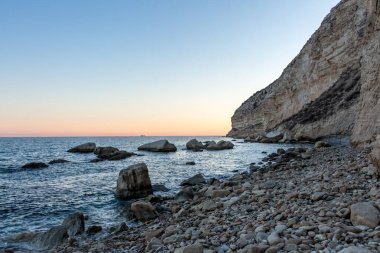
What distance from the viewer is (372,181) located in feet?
25.9

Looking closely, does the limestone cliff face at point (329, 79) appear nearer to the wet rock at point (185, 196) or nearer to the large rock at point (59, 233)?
the wet rock at point (185, 196)

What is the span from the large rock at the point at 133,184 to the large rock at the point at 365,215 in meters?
12.7

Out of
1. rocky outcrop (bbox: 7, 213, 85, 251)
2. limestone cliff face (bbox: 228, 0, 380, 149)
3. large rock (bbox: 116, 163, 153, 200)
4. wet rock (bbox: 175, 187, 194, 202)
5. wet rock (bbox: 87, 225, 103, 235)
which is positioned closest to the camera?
rocky outcrop (bbox: 7, 213, 85, 251)

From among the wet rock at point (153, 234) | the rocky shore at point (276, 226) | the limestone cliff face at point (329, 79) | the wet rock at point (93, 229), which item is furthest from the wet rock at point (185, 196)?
the limestone cliff face at point (329, 79)

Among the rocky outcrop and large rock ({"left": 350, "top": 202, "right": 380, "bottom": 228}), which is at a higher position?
large rock ({"left": 350, "top": 202, "right": 380, "bottom": 228})

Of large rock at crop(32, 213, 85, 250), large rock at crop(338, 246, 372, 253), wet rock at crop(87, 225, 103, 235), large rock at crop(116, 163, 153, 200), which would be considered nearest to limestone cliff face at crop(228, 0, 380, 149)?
large rock at crop(116, 163, 153, 200)

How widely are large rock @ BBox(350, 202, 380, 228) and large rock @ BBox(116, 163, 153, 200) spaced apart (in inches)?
500

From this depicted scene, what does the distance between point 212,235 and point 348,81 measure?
53.0 metres

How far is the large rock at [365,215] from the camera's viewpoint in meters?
5.13

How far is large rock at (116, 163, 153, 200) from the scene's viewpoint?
54.1 ft

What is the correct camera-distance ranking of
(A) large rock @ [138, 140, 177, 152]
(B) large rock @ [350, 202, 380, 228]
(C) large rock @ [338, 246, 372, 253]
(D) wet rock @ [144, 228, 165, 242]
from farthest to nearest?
(A) large rock @ [138, 140, 177, 152]
(D) wet rock @ [144, 228, 165, 242]
(B) large rock @ [350, 202, 380, 228]
(C) large rock @ [338, 246, 372, 253]

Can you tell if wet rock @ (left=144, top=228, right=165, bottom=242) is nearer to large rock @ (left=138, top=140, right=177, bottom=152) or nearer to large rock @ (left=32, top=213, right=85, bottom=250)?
large rock @ (left=32, top=213, right=85, bottom=250)

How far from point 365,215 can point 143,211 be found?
8417 mm

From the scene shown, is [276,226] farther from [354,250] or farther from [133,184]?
[133,184]
